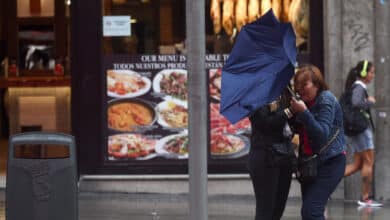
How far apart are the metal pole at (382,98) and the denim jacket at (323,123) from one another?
12.2 ft

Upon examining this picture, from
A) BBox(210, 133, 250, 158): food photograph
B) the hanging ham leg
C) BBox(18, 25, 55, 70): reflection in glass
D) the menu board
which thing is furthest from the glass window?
BBox(18, 25, 55, 70): reflection in glass

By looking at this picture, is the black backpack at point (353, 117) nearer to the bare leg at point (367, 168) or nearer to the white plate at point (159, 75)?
the bare leg at point (367, 168)

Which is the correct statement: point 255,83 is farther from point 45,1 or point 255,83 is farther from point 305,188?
point 45,1

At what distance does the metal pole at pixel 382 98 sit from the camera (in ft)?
35.1

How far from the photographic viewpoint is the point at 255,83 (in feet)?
23.4

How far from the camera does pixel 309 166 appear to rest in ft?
22.8

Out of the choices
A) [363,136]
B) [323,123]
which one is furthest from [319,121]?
[363,136]

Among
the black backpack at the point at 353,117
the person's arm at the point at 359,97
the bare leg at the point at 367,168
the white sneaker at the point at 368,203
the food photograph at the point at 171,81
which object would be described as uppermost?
the food photograph at the point at 171,81

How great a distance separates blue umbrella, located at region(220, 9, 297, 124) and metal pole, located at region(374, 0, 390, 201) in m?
3.77

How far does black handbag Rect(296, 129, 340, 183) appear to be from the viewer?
6.96 meters

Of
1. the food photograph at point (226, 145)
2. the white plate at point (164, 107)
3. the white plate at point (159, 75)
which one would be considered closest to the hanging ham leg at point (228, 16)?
the white plate at point (159, 75)

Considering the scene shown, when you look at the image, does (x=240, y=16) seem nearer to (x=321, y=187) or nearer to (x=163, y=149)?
(x=163, y=149)

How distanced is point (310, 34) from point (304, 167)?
4.25 meters

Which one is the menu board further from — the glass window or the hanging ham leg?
the hanging ham leg
